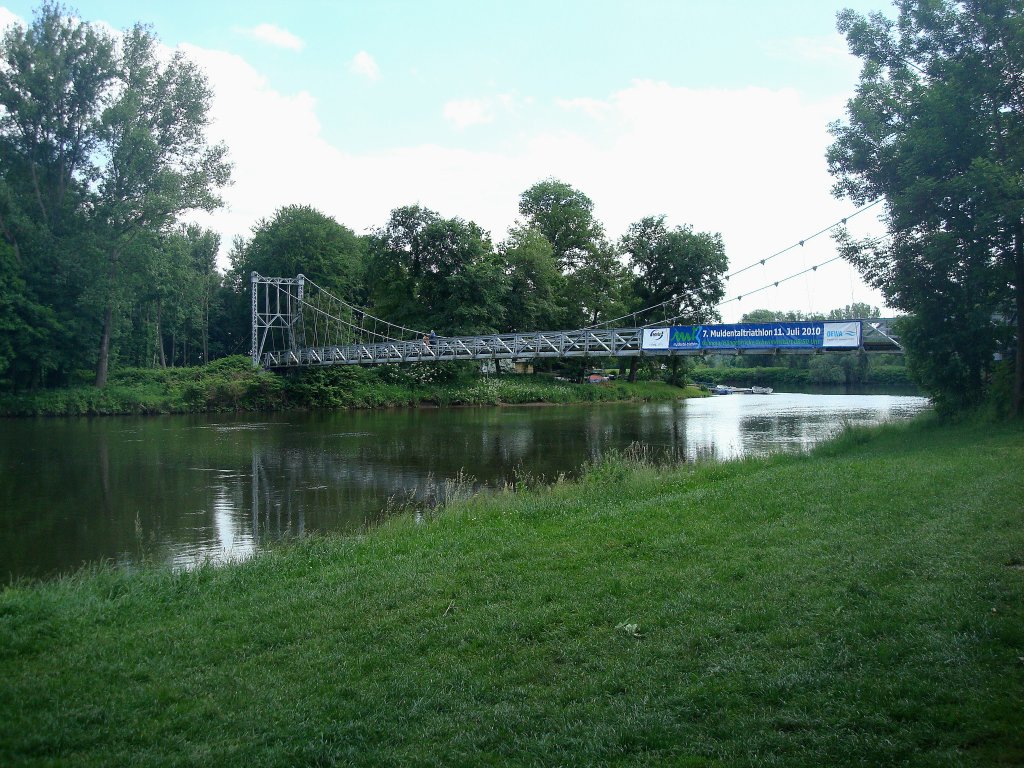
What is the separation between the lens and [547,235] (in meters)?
58.8

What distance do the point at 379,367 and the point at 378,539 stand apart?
39000 mm

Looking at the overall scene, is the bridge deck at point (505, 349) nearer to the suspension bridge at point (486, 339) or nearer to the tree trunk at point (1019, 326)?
the suspension bridge at point (486, 339)

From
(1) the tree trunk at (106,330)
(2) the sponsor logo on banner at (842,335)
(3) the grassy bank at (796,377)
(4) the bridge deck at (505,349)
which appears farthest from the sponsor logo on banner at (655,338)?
(3) the grassy bank at (796,377)

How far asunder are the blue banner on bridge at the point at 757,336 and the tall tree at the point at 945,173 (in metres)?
4.58

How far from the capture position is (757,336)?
24.3 metres

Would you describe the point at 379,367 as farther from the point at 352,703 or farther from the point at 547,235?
the point at 352,703

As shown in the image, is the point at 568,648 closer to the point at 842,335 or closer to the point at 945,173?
the point at 945,173

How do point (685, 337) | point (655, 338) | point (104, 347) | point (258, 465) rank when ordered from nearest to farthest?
point (258, 465), point (685, 337), point (655, 338), point (104, 347)

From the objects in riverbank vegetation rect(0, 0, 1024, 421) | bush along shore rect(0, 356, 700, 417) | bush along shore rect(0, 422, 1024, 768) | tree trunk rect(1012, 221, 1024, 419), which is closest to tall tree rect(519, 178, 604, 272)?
riverbank vegetation rect(0, 0, 1024, 421)

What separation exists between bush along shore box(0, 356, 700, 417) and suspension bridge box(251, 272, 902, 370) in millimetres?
1787

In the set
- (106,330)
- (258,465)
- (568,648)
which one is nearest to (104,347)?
(106,330)

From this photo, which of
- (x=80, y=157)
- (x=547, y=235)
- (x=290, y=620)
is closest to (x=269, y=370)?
(x=80, y=157)

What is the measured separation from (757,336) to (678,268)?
1183 inches

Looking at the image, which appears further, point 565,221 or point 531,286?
point 565,221
